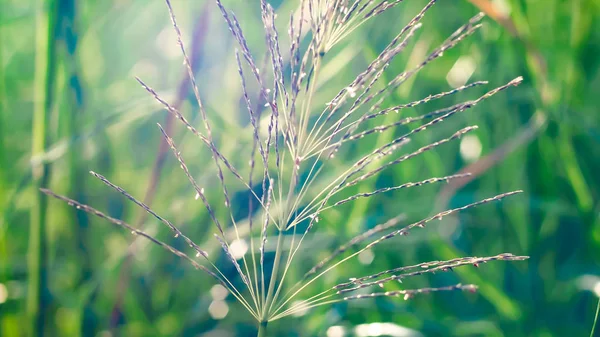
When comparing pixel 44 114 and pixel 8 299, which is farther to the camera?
pixel 8 299

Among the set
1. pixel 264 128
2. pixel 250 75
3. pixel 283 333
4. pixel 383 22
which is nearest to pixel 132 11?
pixel 250 75

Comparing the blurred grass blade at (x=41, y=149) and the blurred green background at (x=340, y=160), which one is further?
the blurred green background at (x=340, y=160)

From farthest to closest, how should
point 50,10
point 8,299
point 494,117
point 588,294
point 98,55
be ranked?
point 98,55 < point 494,117 < point 588,294 < point 8,299 < point 50,10

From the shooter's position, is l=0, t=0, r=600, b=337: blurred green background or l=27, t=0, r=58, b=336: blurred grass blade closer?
l=27, t=0, r=58, b=336: blurred grass blade

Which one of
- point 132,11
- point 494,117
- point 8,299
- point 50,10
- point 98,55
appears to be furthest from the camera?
point 98,55

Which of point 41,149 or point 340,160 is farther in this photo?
point 340,160

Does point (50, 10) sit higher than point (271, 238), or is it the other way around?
point (50, 10)

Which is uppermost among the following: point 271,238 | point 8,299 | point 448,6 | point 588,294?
point 448,6

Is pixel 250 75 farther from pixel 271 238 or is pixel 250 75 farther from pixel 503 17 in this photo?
pixel 503 17
